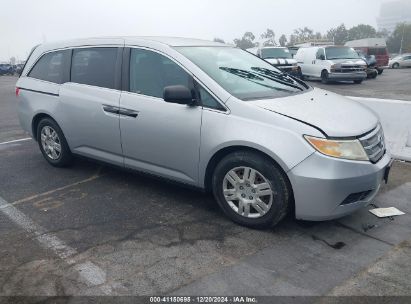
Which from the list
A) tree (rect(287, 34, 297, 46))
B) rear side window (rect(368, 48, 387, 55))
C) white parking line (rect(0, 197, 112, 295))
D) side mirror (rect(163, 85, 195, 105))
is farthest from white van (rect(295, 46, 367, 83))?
tree (rect(287, 34, 297, 46))

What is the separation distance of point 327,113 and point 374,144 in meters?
0.52

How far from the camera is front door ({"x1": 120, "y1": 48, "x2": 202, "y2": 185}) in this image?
155 inches

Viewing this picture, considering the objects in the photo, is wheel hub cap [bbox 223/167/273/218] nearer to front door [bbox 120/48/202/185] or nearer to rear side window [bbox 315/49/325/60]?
front door [bbox 120/48/202/185]

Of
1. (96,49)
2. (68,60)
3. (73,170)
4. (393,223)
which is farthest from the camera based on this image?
(73,170)

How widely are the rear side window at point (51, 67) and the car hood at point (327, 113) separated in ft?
9.37

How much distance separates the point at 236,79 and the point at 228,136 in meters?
0.78

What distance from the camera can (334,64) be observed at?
17.9 meters

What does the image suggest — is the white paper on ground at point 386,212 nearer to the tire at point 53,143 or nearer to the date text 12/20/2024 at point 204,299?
the date text 12/20/2024 at point 204,299

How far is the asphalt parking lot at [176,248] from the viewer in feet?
9.57

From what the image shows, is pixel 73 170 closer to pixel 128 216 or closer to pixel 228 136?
pixel 128 216

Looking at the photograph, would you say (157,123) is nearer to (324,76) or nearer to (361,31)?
(324,76)

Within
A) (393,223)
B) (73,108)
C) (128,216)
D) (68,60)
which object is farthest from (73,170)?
(393,223)

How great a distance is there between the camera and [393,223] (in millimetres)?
3902

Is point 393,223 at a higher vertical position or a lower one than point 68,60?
lower
